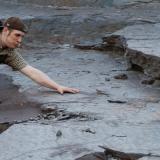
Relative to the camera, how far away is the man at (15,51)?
4785 mm

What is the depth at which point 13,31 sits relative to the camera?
15.7ft

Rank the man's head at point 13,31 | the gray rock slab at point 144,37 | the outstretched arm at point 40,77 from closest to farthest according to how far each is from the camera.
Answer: the man's head at point 13,31 < the outstretched arm at point 40,77 < the gray rock slab at point 144,37

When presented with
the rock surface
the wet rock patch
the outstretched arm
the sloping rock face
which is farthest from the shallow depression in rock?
the sloping rock face

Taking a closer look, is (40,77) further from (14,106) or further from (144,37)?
(144,37)

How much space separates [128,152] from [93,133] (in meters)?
0.48

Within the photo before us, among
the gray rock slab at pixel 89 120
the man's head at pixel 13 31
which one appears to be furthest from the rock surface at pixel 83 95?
the man's head at pixel 13 31

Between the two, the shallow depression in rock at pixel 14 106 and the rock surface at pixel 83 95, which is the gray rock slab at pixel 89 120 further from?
the shallow depression in rock at pixel 14 106

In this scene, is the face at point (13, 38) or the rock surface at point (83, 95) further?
the face at point (13, 38)

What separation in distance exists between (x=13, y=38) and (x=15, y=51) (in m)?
0.33

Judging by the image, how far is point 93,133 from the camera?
400 cm

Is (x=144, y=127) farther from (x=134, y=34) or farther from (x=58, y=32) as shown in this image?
(x=58, y=32)

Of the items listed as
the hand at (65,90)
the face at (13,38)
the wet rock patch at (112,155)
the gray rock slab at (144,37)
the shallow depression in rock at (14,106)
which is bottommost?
the shallow depression in rock at (14,106)

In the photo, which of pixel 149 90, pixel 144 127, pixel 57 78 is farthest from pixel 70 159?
pixel 57 78

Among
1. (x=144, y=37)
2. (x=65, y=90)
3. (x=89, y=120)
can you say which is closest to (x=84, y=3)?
(x=144, y=37)
